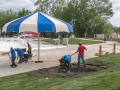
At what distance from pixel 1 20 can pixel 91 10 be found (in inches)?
1387

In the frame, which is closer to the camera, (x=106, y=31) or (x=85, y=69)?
(x=85, y=69)

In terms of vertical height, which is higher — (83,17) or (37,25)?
(83,17)

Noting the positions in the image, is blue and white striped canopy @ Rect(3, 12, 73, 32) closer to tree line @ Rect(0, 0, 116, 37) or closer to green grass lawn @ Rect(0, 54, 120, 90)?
green grass lawn @ Rect(0, 54, 120, 90)

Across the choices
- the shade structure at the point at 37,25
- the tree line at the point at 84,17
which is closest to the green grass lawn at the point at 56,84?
the shade structure at the point at 37,25

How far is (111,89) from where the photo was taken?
7.34m

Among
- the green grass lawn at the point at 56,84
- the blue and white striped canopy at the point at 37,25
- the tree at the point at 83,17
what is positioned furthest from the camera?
the tree at the point at 83,17

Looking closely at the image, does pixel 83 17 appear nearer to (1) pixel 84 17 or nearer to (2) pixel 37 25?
(1) pixel 84 17

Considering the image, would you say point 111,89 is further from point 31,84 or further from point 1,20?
point 1,20

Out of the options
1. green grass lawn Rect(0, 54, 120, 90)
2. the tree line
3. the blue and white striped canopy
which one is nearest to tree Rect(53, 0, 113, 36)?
the tree line

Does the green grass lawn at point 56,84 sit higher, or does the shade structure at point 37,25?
the shade structure at point 37,25

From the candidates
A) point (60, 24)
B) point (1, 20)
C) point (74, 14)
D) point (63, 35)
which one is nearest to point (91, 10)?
point (74, 14)

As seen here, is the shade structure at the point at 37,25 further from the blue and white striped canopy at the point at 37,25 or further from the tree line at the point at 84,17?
the tree line at the point at 84,17

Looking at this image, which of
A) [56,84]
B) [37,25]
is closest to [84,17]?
[37,25]

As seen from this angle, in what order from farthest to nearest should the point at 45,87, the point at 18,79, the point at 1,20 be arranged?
the point at 1,20
the point at 18,79
the point at 45,87
